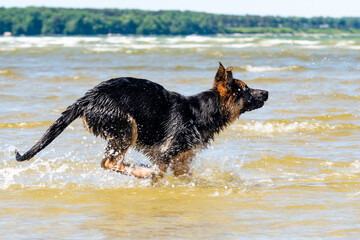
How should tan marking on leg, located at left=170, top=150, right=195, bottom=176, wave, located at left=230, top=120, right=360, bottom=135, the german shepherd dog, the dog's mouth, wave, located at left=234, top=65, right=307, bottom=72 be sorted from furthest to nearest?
1. wave, located at left=234, top=65, right=307, bottom=72
2. wave, located at left=230, top=120, right=360, bottom=135
3. the dog's mouth
4. tan marking on leg, located at left=170, top=150, right=195, bottom=176
5. the german shepherd dog

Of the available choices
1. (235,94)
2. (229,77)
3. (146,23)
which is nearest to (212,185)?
(235,94)

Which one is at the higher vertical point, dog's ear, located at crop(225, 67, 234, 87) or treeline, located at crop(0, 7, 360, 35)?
dog's ear, located at crop(225, 67, 234, 87)

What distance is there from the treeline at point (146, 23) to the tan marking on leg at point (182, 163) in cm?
12241

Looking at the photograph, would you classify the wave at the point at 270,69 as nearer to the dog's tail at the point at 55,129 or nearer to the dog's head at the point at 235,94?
the dog's head at the point at 235,94

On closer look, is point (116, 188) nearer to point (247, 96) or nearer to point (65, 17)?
point (247, 96)

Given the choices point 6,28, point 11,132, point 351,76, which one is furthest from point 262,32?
point 11,132

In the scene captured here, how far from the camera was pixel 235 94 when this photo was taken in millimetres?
6996

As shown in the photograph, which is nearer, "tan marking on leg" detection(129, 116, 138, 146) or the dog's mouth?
"tan marking on leg" detection(129, 116, 138, 146)

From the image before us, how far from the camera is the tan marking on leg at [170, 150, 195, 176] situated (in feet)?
22.1

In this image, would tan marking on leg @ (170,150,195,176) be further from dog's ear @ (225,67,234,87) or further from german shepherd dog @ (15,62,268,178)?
dog's ear @ (225,67,234,87)

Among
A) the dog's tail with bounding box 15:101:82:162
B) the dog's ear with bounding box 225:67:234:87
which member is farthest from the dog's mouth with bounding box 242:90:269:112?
the dog's tail with bounding box 15:101:82:162

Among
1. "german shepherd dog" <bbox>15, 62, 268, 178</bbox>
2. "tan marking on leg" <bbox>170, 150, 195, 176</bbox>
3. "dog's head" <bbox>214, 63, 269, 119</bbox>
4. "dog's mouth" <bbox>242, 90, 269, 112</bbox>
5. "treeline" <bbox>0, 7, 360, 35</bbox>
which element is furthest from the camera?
"treeline" <bbox>0, 7, 360, 35</bbox>

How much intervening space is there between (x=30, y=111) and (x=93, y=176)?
15.9ft

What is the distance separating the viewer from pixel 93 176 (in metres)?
7.09
